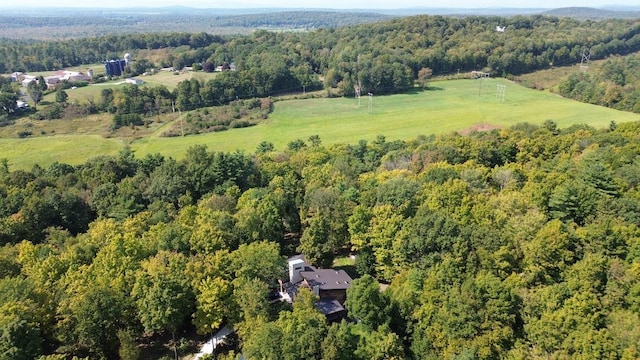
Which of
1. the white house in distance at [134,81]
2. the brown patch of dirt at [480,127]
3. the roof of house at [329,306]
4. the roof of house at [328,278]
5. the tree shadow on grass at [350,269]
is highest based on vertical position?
the white house in distance at [134,81]

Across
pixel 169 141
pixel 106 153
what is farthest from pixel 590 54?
pixel 106 153

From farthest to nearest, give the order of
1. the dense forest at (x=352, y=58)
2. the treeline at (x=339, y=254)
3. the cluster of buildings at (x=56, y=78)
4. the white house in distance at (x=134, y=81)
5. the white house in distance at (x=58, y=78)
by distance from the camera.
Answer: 1. the cluster of buildings at (x=56, y=78)
2. the white house in distance at (x=58, y=78)
3. the white house in distance at (x=134, y=81)
4. the dense forest at (x=352, y=58)
5. the treeline at (x=339, y=254)

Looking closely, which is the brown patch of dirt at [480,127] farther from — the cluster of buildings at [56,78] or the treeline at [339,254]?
the cluster of buildings at [56,78]

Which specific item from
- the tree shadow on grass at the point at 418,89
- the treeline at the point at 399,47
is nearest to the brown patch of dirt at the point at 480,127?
the tree shadow on grass at the point at 418,89

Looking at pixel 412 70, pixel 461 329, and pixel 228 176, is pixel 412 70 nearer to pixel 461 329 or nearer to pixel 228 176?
pixel 228 176

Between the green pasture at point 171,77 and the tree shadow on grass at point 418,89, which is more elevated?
the green pasture at point 171,77

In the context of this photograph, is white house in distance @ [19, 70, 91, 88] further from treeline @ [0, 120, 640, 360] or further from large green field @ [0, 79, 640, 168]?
treeline @ [0, 120, 640, 360]

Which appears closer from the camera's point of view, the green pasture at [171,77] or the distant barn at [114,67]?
the green pasture at [171,77]
